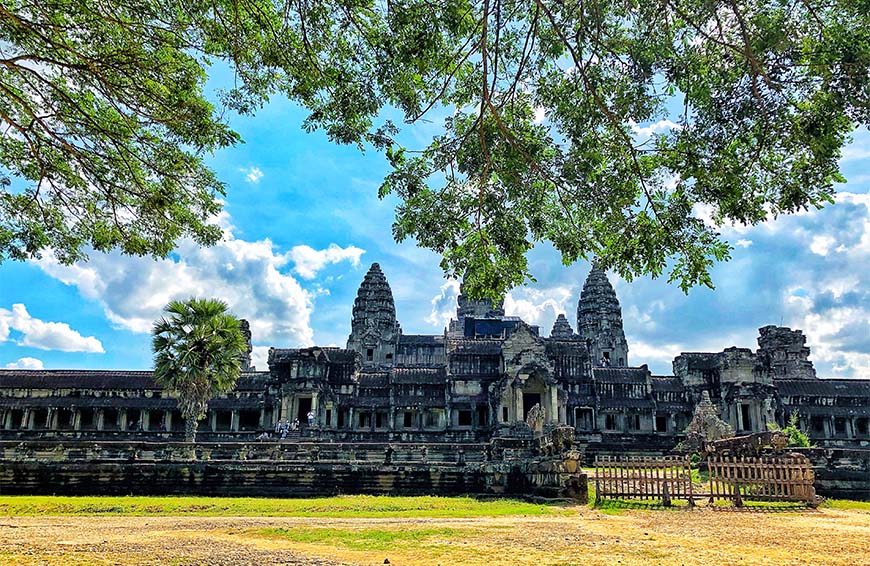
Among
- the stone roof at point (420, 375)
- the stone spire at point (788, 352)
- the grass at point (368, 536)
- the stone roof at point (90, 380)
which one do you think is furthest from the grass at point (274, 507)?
the stone spire at point (788, 352)

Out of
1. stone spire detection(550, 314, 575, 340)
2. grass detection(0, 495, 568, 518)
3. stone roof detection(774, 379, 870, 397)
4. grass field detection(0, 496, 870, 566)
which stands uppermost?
stone spire detection(550, 314, 575, 340)

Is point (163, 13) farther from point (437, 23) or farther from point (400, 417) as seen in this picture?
point (400, 417)

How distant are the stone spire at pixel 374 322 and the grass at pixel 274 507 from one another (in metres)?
43.6

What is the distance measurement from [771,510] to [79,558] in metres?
14.4

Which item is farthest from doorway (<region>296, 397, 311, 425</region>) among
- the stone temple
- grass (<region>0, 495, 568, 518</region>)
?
grass (<region>0, 495, 568, 518</region>)

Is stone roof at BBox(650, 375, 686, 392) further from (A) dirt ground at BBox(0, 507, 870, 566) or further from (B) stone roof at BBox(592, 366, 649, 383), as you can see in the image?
(A) dirt ground at BBox(0, 507, 870, 566)

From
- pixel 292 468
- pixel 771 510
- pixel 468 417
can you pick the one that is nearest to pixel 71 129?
pixel 292 468

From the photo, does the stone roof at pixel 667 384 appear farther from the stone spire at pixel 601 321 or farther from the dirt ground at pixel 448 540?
the dirt ground at pixel 448 540

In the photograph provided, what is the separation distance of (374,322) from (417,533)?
2109 inches

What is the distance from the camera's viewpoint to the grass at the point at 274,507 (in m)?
14.4

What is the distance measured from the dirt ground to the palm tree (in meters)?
14.0

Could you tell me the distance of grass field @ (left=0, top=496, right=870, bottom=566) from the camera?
8562 mm

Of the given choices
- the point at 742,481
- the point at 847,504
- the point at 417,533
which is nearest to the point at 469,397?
the point at 847,504

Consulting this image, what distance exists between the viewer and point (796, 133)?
7.31 meters
